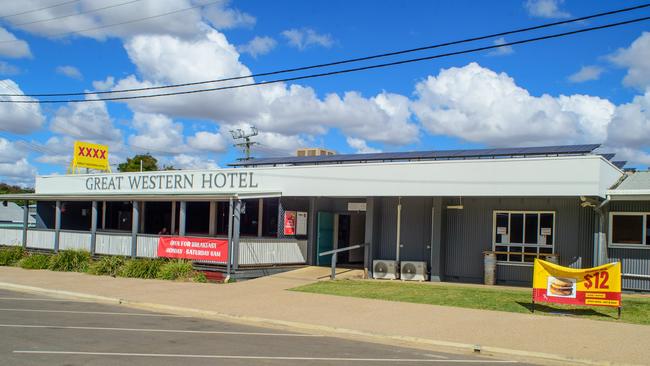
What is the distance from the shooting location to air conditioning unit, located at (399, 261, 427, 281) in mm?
20734

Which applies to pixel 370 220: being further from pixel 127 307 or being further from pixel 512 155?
pixel 127 307

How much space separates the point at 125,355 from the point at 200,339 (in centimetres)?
209

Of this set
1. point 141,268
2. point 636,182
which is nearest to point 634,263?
point 636,182

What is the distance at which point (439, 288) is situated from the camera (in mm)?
18297

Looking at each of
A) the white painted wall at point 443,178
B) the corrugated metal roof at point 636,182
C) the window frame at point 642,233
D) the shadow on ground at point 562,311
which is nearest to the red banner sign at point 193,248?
the white painted wall at point 443,178

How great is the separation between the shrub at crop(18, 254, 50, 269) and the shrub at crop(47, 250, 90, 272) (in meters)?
0.53

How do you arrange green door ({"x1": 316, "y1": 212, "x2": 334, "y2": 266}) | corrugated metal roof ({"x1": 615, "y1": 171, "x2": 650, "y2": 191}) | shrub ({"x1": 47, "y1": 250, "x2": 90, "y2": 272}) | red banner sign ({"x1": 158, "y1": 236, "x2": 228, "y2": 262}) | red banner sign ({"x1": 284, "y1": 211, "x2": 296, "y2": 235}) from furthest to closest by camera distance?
shrub ({"x1": 47, "y1": 250, "x2": 90, "y2": 272}) < green door ({"x1": 316, "y1": 212, "x2": 334, "y2": 266}) < red banner sign ({"x1": 284, "y1": 211, "x2": 296, "y2": 235}) < red banner sign ({"x1": 158, "y1": 236, "x2": 228, "y2": 262}) < corrugated metal roof ({"x1": 615, "y1": 171, "x2": 650, "y2": 191})

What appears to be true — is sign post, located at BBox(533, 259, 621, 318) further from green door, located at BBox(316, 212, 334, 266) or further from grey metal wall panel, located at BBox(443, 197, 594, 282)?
green door, located at BBox(316, 212, 334, 266)

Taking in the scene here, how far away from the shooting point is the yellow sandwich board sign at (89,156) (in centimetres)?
3338

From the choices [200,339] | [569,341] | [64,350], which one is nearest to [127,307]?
[200,339]

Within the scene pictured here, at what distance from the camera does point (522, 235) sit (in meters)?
19.7

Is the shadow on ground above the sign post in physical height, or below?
below

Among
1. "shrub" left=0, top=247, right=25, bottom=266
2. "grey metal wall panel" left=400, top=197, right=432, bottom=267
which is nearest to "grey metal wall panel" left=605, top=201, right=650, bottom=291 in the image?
"grey metal wall panel" left=400, top=197, right=432, bottom=267

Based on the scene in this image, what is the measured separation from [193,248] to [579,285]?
13.0m
